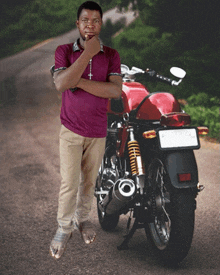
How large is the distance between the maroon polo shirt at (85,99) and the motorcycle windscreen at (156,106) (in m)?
0.49

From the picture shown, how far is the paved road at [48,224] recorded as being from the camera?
2888 millimetres

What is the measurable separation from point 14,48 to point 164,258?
20.1 metres

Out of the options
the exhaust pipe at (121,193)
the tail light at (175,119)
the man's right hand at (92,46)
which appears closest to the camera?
the man's right hand at (92,46)

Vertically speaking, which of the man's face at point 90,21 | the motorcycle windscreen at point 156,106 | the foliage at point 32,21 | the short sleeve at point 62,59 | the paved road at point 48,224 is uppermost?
the foliage at point 32,21

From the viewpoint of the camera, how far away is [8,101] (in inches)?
444

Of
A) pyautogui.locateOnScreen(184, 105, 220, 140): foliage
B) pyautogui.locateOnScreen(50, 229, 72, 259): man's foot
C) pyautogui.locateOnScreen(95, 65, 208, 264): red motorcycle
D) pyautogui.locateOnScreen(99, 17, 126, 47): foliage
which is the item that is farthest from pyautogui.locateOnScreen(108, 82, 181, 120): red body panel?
pyautogui.locateOnScreen(99, 17, 126, 47): foliage

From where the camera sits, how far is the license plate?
9.05 ft

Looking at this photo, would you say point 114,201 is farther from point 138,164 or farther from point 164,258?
point 164,258

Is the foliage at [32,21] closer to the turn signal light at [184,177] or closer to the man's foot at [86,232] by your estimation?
the man's foot at [86,232]

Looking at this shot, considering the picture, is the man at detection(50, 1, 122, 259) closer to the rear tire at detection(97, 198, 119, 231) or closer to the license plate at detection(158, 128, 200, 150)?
the license plate at detection(158, 128, 200, 150)

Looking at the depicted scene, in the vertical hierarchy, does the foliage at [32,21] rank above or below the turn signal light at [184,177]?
above

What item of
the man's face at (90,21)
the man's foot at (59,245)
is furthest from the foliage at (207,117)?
the man's face at (90,21)

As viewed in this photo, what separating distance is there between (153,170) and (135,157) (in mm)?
194

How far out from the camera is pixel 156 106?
3082 millimetres
